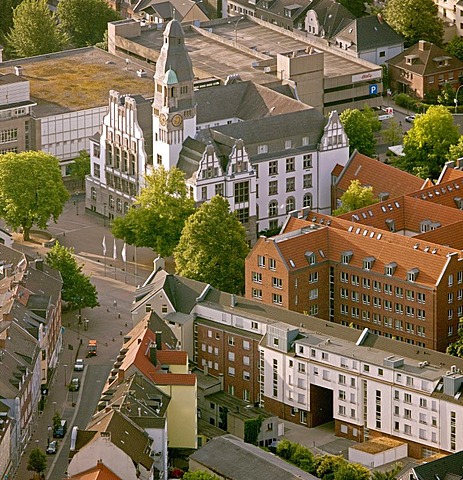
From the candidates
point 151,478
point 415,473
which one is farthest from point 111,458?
point 415,473

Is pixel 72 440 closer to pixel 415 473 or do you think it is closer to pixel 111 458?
pixel 111 458

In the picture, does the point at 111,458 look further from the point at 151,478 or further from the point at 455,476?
the point at 455,476

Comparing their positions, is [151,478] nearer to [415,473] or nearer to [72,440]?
[72,440]

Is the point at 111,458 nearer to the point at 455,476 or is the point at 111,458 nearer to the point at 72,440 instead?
the point at 72,440

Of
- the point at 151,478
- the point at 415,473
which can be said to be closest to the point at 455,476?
the point at 415,473

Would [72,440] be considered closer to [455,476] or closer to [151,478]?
[151,478]

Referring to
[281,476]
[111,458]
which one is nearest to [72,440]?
[111,458]
